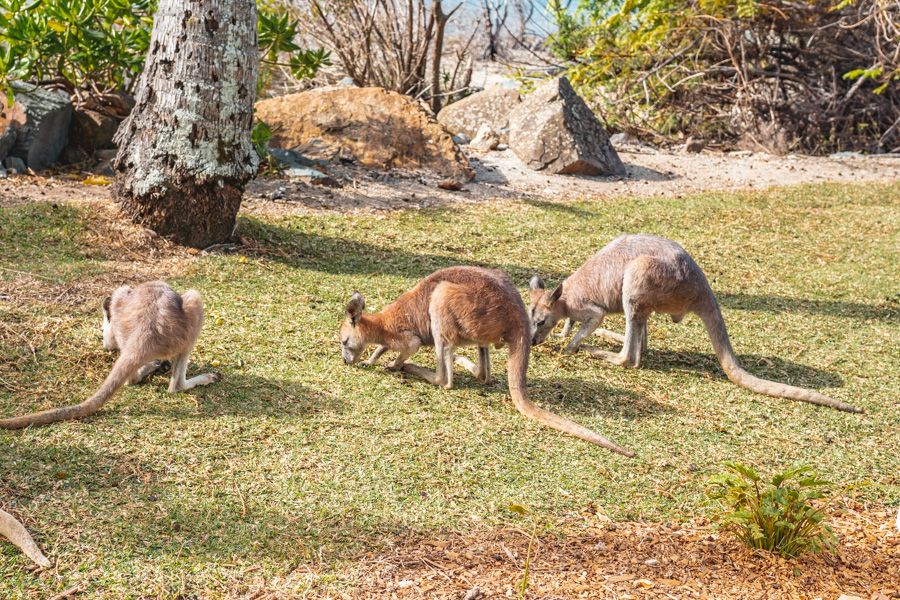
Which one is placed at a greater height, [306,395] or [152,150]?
[152,150]

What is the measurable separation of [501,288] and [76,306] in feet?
9.98

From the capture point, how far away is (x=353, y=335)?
5867 millimetres

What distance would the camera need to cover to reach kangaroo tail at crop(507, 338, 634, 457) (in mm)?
5125

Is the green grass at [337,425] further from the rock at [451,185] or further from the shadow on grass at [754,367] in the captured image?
the rock at [451,185]

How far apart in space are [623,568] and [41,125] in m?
8.29

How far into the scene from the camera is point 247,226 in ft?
28.5

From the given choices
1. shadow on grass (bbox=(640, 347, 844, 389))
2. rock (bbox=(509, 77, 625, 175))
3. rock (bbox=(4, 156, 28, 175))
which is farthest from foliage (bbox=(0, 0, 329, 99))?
shadow on grass (bbox=(640, 347, 844, 389))

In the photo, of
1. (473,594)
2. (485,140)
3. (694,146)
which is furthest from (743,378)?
(694,146)

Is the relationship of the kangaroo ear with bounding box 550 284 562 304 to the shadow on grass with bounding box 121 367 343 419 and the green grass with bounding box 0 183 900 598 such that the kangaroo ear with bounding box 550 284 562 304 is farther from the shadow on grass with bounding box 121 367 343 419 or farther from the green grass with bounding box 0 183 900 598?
the shadow on grass with bounding box 121 367 343 419

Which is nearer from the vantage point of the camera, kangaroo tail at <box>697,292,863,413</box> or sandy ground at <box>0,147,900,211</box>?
kangaroo tail at <box>697,292,863,413</box>

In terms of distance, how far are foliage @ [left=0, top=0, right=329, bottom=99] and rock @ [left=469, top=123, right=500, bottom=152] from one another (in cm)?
356

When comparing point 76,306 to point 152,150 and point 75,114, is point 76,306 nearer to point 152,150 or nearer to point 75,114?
point 152,150

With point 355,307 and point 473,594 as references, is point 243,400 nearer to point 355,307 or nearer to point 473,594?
point 355,307

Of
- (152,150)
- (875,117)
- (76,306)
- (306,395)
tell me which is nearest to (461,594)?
(306,395)
